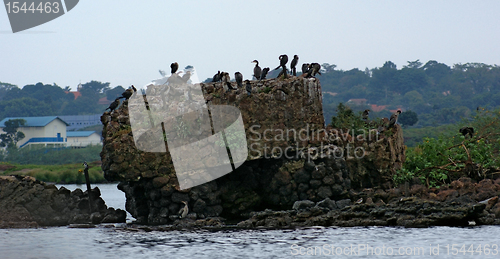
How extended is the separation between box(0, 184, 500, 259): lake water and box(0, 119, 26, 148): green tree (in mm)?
57369

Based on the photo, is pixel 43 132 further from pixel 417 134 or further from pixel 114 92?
pixel 417 134

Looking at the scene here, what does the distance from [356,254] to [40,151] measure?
61.4 meters

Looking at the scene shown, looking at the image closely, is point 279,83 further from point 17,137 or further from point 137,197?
point 17,137

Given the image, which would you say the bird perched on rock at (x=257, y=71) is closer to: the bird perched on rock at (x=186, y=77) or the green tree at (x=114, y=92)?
the bird perched on rock at (x=186, y=77)

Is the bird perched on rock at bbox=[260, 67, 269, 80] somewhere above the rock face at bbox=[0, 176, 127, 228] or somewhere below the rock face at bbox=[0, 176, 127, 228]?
above

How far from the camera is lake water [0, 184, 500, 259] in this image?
62.7 feet

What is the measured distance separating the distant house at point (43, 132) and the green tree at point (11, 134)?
4.82 feet

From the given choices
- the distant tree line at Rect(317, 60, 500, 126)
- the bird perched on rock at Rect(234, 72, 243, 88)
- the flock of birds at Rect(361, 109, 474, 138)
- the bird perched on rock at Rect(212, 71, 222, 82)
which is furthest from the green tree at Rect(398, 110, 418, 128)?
the bird perched on rock at Rect(234, 72, 243, 88)

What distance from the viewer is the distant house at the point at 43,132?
8088 cm

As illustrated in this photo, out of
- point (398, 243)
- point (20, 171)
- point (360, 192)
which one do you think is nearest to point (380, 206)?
A: point (360, 192)
